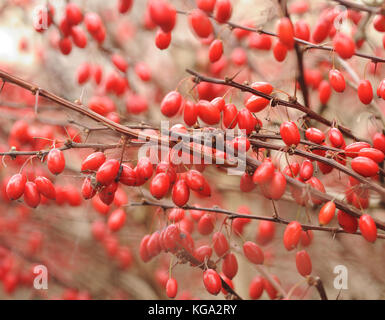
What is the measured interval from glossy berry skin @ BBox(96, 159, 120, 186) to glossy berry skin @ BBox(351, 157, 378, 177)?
55 centimetres

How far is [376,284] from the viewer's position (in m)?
1.89

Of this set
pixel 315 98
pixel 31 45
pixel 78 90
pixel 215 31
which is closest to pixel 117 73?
pixel 78 90

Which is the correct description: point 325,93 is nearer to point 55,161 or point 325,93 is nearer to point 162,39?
point 162,39

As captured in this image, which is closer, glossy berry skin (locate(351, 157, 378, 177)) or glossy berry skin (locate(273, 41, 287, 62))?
glossy berry skin (locate(351, 157, 378, 177))

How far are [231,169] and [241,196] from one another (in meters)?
1.39

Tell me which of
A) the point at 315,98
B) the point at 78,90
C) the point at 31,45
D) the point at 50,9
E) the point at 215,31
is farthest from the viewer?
the point at 31,45

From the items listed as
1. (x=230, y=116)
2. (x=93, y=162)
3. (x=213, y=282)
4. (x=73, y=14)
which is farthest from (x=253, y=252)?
(x=73, y=14)

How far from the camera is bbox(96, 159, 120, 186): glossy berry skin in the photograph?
2.91ft

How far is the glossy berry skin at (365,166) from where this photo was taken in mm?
860

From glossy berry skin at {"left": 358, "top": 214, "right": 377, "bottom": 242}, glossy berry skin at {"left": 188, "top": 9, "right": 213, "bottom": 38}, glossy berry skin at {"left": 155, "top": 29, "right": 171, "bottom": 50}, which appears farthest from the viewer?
glossy berry skin at {"left": 155, "top": 29, "right": 171, "bottom": 50}

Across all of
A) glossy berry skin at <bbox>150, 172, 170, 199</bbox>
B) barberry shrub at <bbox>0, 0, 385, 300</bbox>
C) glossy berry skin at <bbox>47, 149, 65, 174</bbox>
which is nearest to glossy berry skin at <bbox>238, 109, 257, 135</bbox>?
barberry shrub at <bbox>0, 0, 385, 300</bbox>

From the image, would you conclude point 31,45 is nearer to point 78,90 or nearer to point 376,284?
point 78,90

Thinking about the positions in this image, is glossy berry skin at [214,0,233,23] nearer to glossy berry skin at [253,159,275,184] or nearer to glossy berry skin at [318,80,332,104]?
glossy berry skin at [253,159,275,184]

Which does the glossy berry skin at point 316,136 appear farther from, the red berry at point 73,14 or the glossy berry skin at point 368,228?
the red berry at point 73,14
